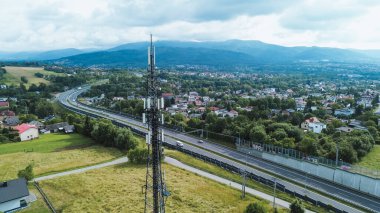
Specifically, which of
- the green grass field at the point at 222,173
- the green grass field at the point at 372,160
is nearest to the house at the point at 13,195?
the green grass field at the point at 222,173

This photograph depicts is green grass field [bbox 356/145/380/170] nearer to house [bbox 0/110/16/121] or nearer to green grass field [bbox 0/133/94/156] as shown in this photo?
green grass field [bbox 0/133/94/156]

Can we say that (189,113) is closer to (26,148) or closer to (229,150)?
(229,150)

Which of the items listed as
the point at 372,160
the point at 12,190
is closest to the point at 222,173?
the point at 12,190

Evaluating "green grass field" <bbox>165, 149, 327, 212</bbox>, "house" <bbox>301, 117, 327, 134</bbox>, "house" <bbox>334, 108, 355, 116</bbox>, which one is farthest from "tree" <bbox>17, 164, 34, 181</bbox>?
"house" <bbox>334, 108, 355, 116</bbox>

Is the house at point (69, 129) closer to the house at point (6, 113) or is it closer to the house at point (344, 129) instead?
the house at point (6, 113)

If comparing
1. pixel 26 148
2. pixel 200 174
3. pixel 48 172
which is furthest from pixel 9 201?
pixel 26 148
